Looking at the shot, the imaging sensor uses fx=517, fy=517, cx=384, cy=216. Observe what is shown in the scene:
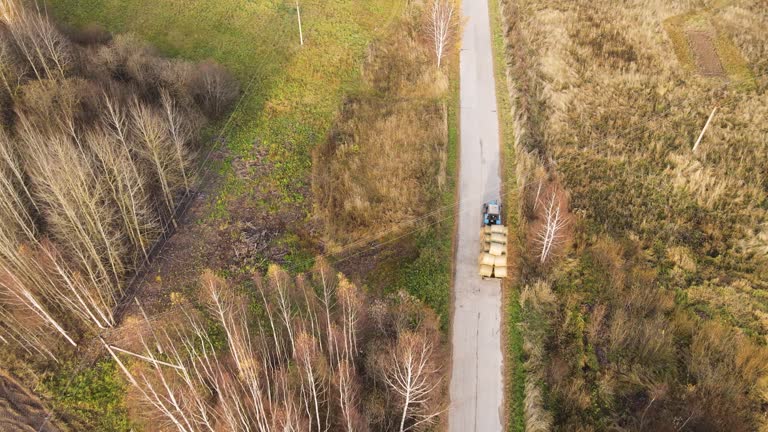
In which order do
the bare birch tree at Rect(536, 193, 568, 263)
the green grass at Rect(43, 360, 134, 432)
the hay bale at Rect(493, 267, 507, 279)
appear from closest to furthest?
the green grass at Rect(43, 360, 134, 432) < the bare birch tree at Rect(536, 193, 568, 263) < the hay bale at Rect(493, 267, 507, 279)

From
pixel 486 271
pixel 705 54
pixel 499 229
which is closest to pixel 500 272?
pixel 486 271

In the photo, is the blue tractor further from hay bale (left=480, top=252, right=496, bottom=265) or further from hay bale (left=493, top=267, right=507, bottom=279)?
hay bale (left=493, top=267, right=507, bottom=279)

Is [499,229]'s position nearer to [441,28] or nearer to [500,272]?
[500,272]

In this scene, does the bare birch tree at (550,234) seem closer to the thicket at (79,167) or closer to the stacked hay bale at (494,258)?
the stacked hay bale at (494,258)

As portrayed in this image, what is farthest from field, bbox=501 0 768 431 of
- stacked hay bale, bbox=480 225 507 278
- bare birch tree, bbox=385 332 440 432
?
bare birch tree, bbox=385 332 440 432

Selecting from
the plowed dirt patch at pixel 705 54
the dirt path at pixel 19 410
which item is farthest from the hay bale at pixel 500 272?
the plowed dirt patch at pixel 705 54

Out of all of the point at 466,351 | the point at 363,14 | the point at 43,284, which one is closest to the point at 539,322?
the point at 466,351
